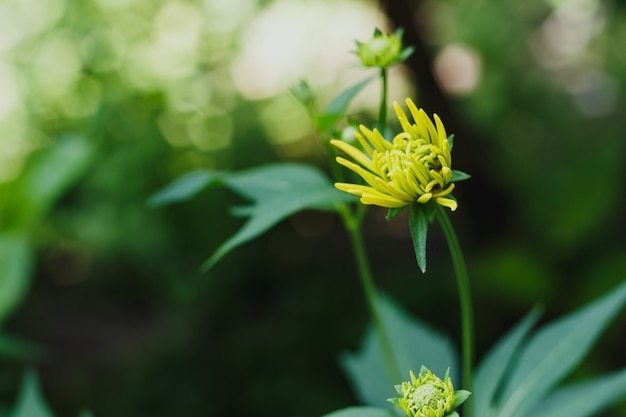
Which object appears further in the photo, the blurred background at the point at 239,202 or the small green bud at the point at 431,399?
the blurred background at the point at 239,202

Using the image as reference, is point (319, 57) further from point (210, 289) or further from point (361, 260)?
point (361, 260)

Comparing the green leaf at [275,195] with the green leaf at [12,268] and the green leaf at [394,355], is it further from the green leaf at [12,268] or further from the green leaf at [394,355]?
the green leaf at [12,268]

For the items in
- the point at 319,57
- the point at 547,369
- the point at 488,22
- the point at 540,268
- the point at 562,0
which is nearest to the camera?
the point at 547,369

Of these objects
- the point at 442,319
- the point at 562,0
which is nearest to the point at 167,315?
the point at 442,319

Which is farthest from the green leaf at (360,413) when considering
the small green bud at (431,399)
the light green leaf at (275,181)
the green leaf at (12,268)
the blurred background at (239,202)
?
the blurred background at (239,202)

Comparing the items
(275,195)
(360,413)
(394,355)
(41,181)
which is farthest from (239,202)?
(360,413)

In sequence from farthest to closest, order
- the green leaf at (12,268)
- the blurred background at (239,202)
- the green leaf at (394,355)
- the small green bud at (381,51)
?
the blurred background at (239,202)
the green leaf at (12,268)
the green leaf at (394,355)
the small green bud at (381,51)
